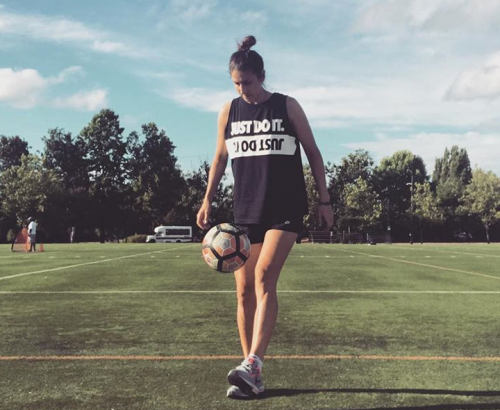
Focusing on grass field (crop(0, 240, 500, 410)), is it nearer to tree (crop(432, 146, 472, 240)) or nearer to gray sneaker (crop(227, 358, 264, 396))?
gray sneaker (crop(227, 358, 264, 396))

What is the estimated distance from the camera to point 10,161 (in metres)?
93.4

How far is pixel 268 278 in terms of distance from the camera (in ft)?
13.4

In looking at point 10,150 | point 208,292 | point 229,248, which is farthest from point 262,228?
point 10,150

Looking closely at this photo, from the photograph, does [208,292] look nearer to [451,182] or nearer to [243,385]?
[243,385]

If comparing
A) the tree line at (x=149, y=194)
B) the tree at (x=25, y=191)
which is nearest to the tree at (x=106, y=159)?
the tree line at (x=149, y=194)

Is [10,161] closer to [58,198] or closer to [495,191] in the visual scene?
[58,198]

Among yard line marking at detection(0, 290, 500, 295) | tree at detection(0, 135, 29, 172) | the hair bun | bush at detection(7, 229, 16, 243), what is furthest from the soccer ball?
tree at detection(0, 135, 29, 172)

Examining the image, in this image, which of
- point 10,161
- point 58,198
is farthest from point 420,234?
point 10,161

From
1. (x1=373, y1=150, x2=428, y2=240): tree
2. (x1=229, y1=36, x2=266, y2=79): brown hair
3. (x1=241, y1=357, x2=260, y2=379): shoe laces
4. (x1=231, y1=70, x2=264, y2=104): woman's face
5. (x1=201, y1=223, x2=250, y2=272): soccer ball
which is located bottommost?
(x1=241, y1=357, x2=260, y2=379): shoe laces

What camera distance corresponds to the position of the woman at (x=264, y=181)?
160 inches

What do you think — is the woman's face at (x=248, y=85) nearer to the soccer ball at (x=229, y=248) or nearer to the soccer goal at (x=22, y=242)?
the soccer ball at (x=229, y=248)

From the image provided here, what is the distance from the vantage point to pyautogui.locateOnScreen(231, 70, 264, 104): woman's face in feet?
13.5

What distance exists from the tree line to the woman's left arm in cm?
6909

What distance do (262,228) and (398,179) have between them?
100150mm
